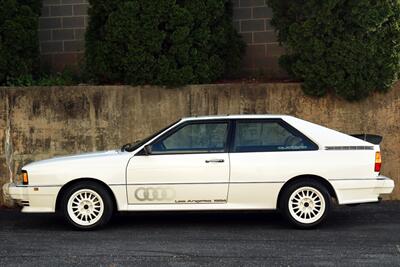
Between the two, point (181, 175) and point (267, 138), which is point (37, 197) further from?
point (267, 138)

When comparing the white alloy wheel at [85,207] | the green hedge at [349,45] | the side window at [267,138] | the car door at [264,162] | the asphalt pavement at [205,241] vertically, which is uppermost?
the green hedge at [349,45]

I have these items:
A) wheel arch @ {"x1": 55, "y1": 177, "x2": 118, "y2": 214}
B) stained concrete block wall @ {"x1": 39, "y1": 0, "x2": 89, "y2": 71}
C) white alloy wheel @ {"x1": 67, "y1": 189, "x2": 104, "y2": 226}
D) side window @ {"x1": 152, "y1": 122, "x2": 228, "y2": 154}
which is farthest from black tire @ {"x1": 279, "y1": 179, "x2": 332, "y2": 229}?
stained concrete block wall @ {"x1": 39, "y1": 0, "x2": 89, "y2": 71}

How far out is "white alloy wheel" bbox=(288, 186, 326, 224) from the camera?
7.29 m

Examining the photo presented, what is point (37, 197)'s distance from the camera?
7.41m

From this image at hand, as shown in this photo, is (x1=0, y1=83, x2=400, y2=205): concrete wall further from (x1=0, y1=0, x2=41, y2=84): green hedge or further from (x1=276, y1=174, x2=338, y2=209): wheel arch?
(x1=276, y1=174, x2=338, y2=209): wheel arch

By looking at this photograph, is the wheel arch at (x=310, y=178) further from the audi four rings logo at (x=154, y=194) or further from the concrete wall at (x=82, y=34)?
the concrete wall at (x=82, y=34)

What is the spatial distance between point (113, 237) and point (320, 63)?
14.6 ft

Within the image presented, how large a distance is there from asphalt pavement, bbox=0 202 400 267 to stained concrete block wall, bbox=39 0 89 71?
13.1 feet

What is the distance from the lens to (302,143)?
740 centimetres

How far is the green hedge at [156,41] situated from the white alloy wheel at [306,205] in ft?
10.9

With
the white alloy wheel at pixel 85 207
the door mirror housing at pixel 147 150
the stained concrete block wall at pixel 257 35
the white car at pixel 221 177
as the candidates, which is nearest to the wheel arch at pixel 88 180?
the white car at pixel 221 177

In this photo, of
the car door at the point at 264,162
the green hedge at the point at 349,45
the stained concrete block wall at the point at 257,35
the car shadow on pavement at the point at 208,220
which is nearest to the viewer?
the car door at the point at 264,162

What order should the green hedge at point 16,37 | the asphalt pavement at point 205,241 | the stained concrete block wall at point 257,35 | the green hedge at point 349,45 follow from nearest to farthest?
the asphalt pavement at point 205,241, the green hedge at point 349,45, the green hedge at point 16,37, the stained concrete block wall at point 257,35

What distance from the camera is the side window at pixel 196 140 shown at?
7383mm
